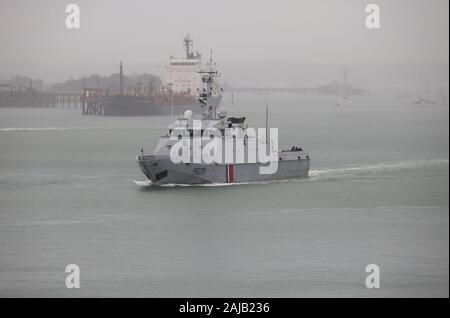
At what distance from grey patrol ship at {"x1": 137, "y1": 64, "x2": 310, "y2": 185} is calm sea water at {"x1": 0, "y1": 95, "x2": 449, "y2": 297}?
0.61 metres

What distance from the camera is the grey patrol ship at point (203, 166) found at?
3859 centimetres

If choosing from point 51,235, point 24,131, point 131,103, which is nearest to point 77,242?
point 51,235

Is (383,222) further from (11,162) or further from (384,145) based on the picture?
(384,145)

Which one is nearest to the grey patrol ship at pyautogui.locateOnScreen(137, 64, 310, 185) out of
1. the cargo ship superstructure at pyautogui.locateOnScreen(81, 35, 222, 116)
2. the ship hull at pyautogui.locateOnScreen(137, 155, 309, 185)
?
the ship hull at pyautogui.locateOnScreen(137, 155, 309, 185)

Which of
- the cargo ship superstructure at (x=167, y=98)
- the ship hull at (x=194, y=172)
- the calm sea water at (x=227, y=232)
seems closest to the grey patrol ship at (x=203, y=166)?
the ship hull at (x=194, y=172)

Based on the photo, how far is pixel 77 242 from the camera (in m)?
30.2

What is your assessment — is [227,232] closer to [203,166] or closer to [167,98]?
[203,166]

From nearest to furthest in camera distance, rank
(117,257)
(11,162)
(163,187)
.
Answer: (117,257) < (163,187) < (11,162)

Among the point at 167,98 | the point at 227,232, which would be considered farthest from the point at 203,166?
the point at 167,98

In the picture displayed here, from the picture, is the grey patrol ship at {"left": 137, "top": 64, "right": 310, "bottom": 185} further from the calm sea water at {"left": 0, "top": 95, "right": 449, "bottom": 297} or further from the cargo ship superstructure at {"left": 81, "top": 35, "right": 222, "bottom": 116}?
the cargo ship superstructure at {"left": 81, "top": 35, "right": 222, "bottom": 116}

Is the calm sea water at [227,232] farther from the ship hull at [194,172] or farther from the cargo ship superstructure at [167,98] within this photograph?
the cargo ship superstructure at [167,98]

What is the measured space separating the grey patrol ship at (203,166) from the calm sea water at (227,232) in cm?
61

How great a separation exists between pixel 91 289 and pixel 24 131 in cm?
5977

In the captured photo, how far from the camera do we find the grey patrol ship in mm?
38594
